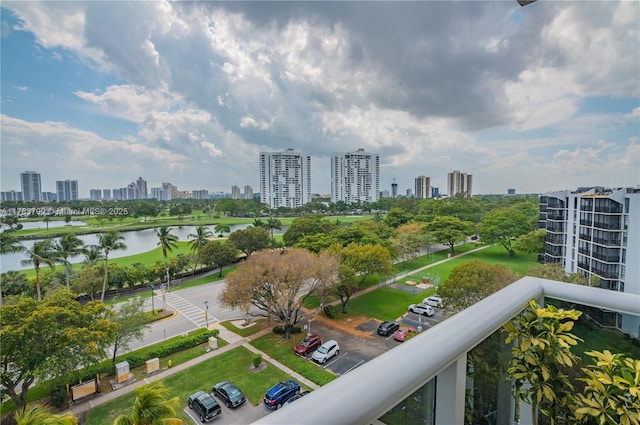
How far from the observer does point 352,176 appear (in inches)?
1613

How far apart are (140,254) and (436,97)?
20.2 m

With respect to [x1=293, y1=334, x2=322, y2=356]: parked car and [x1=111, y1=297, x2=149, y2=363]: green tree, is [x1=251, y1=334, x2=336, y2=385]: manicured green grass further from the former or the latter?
[x1=111, y1=297, x2=149, y2=363]: green tree

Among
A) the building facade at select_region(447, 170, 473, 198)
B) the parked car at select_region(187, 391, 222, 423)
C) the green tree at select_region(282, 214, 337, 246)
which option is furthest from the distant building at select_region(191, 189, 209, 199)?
the parked car at select_region(187, 391, 222, 423)

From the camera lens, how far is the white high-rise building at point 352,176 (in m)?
40.7

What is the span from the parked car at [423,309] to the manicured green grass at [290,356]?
370 cm

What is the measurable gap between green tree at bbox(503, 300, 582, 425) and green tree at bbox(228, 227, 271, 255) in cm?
1599

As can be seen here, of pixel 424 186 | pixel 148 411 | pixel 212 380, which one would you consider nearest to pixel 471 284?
pixel 212 380

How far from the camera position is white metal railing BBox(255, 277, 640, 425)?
30cm

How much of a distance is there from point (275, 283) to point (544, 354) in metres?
7.76

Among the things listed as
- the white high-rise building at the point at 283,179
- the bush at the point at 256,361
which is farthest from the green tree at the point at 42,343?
the white high-rise building at the point at 283,179

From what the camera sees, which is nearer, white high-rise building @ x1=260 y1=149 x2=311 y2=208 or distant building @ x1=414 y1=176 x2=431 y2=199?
white high-rise building @ x1=260 y1=149 x2=311 y2=208

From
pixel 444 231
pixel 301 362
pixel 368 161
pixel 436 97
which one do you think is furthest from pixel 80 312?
pixel 368 161

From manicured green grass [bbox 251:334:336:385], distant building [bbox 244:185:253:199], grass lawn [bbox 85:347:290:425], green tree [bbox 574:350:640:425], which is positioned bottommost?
grass lawn [bbox 85:347:290:425]

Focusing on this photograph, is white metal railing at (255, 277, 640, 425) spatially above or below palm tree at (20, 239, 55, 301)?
above
